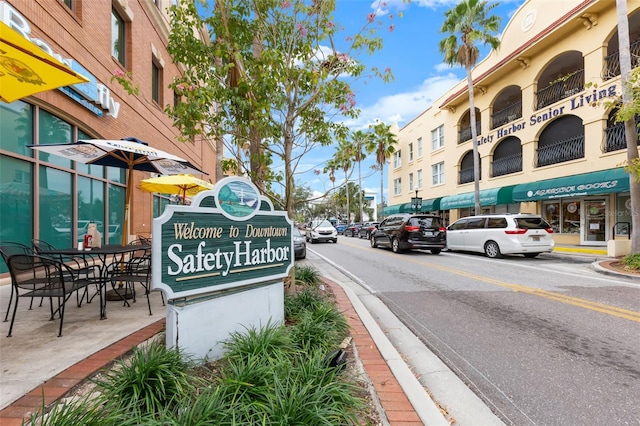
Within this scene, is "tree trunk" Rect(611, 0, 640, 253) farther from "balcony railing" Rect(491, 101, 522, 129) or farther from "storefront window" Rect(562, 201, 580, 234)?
"balcony railing" Rect(491, 101, 522, 129)

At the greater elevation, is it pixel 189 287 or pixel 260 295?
pixel 189 287

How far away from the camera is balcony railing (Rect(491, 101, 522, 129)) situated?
2012 centimetres

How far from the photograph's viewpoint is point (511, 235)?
12.4 metres

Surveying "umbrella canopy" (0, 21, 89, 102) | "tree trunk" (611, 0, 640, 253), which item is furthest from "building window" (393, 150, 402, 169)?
"umbrella canopy" (0, 21, 89, 102)

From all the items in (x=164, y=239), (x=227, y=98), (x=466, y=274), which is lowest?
(x=466, y=274)

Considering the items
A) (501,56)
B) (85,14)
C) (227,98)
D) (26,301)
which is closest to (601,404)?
(227,98)

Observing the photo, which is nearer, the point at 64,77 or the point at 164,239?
the point at 164,239

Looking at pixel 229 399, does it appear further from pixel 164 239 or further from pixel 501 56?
pixel 501 56

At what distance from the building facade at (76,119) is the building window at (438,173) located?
21.9m

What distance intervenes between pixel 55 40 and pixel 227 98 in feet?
19.7

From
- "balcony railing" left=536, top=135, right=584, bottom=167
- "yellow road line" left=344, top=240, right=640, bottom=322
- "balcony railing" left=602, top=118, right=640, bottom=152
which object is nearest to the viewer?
"yellow road line" left=344, top=240, right=640, bottom=322

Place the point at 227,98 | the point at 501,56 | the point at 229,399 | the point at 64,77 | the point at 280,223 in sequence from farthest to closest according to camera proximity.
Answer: the point at 501,56
the point at 227,98
the point at 280,223
the point at 64,77
the point at 229,399

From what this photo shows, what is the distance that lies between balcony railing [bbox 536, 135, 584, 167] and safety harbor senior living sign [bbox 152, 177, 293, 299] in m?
17.8

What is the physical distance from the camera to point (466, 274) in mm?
9203
